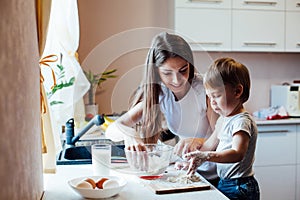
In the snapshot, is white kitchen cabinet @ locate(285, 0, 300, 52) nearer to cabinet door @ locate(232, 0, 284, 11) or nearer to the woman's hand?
cabinet door @ locate(232, 0, 284, 11)

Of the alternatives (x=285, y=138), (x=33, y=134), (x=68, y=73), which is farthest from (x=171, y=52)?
(x=285, y=138)

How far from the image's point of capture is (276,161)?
321cm

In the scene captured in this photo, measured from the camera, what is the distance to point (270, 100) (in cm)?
366

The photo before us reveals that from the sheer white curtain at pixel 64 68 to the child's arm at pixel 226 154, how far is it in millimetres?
924

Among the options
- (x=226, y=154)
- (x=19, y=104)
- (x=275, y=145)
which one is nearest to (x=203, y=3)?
(x=275, y=145)

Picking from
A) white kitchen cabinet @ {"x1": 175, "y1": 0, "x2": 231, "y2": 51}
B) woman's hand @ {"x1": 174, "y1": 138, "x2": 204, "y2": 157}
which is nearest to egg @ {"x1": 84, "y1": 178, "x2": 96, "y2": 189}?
woman's hand @ {"x1": 174, "y1": 138, "x2": 204, "y2": 157}

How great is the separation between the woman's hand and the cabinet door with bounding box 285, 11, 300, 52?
2004mm

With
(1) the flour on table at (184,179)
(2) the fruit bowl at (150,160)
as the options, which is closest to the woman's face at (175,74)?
(2) the fruit bowl at (150,160)

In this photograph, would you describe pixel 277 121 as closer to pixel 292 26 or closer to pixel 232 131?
pixel 292 26

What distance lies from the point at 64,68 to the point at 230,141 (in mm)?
1242

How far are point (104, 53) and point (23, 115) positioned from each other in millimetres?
674

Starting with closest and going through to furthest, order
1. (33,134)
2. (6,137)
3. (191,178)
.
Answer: (6,137) < (33,134) < (191,178)

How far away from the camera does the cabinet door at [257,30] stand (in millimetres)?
3275

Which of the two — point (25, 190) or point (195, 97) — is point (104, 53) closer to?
point (195, 97)
